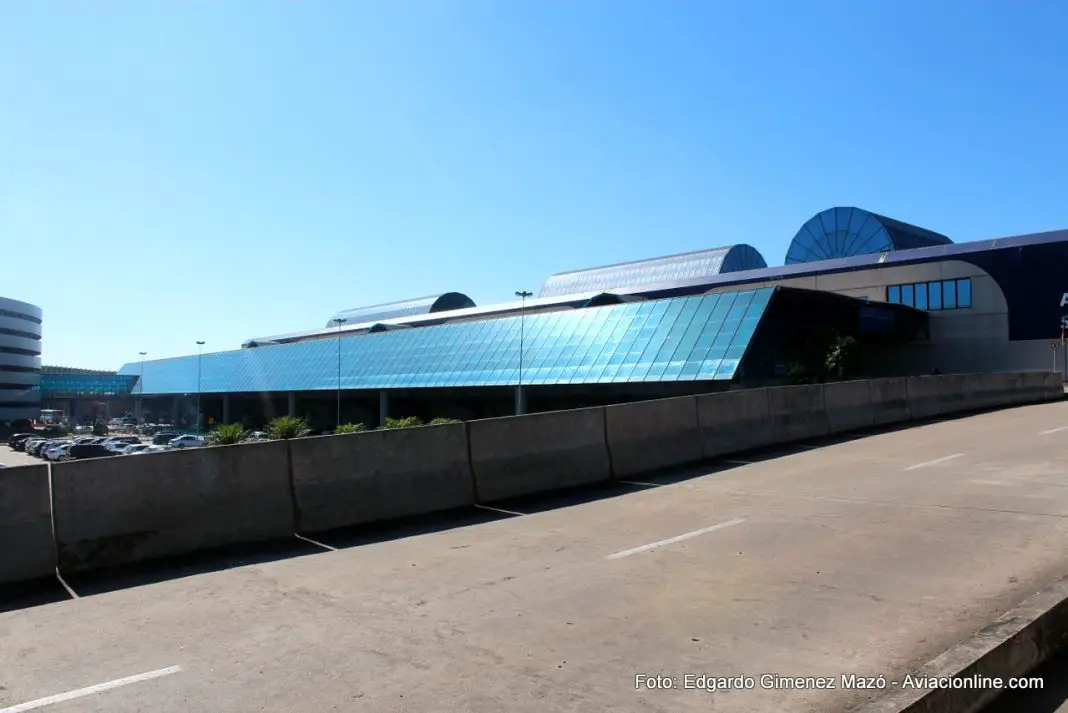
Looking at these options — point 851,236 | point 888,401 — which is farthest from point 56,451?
point 851,236

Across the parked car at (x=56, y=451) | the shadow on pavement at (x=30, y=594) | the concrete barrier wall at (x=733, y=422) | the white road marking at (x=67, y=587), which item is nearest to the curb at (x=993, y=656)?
the white road marking at (x=67, y=587)

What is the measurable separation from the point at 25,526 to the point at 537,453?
6808 mm

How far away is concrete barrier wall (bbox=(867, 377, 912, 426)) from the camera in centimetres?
2033

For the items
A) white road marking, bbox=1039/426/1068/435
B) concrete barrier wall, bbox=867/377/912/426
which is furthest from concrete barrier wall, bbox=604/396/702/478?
white road marking, bbox=1039/426/1068/435

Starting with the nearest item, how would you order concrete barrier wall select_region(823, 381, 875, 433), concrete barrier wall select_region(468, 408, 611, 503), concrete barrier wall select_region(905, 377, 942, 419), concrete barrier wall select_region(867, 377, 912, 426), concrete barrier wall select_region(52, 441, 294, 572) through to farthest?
1. concrete barrier wall select_region(52, 441, 294, 572)
2. concrete barrier wall select_region(468, 408, 611, 503)
3. concrete barrier wall select_region(823, 381, 875, 433)
4. concrete barrier wall select_region(867, 377, 912, 426)
5. concrete barrier wall select_region(905, 377, 942, 419)

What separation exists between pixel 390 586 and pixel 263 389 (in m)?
73.1

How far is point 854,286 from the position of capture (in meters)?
53.8

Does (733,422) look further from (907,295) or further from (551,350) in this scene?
(907,295)

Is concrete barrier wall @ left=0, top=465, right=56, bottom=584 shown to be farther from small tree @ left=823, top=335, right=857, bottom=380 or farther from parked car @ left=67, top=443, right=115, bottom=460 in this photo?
parked car @ left=67, top=443, right=115, bottom=460

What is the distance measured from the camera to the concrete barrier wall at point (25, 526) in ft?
23.9

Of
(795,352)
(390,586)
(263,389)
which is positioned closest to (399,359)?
(263,389)

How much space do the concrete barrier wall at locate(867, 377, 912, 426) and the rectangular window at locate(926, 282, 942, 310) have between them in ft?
106

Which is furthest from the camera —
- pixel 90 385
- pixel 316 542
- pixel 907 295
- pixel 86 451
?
pixel 90 385

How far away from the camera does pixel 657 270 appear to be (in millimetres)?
89812
